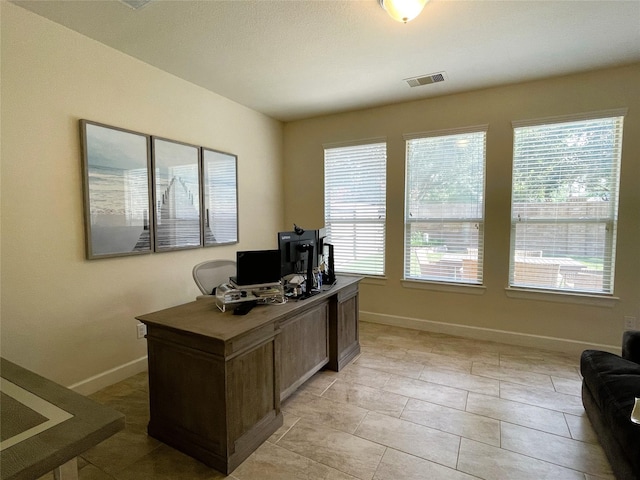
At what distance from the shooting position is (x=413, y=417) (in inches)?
88.7

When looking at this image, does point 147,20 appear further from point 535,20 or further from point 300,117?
point 535,20

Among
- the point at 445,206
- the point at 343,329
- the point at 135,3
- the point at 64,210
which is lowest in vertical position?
the point at 343,329

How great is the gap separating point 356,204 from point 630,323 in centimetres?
305

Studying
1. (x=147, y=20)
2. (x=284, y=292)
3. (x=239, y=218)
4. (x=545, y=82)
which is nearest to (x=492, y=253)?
(x=545, y=82)

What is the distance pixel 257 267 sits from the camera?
86.2 inches

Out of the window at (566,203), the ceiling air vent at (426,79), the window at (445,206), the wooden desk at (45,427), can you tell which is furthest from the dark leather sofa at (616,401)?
the ceiling air vent at (426,79)

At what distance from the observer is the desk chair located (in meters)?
2.81

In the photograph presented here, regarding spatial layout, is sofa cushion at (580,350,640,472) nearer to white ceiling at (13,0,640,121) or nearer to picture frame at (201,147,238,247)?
white ceiling at (13,0,640,121)

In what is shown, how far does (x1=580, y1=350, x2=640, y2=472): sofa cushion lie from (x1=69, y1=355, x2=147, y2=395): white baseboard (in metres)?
3.38

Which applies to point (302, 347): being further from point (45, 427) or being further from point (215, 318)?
point (45, 427)

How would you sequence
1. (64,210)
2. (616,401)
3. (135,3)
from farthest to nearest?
(64,210) → (135,3) → (616,401)

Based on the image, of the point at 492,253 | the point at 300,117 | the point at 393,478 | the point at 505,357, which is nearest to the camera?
the point at 393,478

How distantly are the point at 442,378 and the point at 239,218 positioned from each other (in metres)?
2.81

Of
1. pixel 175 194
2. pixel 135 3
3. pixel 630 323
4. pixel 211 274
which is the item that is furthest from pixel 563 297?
pixel 135 3
